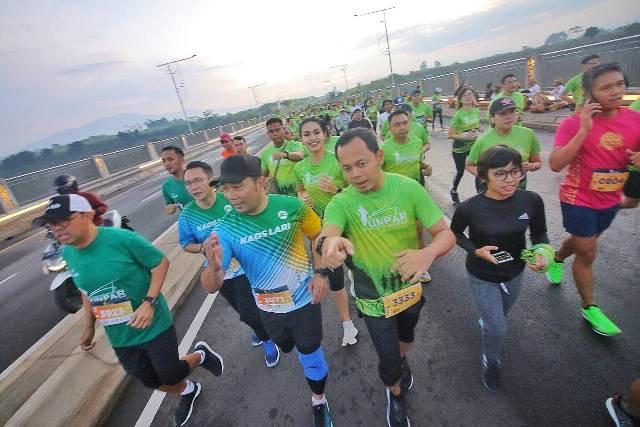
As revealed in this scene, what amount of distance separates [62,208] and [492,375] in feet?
12.0

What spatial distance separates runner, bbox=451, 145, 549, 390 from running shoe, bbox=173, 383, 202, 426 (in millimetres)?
2783

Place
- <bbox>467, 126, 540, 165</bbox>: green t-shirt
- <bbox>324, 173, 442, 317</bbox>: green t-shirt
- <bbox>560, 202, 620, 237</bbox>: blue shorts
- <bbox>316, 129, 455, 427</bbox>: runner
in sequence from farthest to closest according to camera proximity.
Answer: <bbox>467, 126, 540, 165</bbox>: green t-shirt < <bbox>560, 202, 620, 237</bbox>: blue shorts < <bbox>324, 173, 442, 317</bbox>: green t-shirt < <bbox>316, 129, 455, 427</bbox>: runner

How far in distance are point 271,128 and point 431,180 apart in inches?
204

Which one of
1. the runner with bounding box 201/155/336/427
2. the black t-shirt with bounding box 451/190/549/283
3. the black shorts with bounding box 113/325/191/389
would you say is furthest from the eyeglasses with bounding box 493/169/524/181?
the black shorts with bounding box 113/325/191/389

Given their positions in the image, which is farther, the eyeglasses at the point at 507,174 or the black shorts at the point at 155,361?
the black shorts at the point at 155,361

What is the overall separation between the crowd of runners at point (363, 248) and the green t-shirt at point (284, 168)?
190 centimetres

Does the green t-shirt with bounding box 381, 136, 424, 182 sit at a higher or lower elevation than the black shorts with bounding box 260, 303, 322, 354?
higher

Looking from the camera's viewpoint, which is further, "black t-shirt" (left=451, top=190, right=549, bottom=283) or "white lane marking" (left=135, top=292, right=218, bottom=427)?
"white lane marking" (left=135, top=292, right=218, bottom=427)

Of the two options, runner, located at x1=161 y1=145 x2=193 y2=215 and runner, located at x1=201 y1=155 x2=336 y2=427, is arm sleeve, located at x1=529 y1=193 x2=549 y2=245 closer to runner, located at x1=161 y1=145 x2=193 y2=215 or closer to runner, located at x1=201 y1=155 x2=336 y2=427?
runner, located at x1=201 y1=155 x2=336 y2=427

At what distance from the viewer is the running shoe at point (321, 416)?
2.81 meters

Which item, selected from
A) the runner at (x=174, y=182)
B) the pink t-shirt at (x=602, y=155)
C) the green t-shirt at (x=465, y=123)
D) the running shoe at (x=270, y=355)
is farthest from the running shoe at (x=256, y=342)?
the green t-shirt at (x=465, y=123)

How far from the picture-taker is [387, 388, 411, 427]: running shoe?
2.66m

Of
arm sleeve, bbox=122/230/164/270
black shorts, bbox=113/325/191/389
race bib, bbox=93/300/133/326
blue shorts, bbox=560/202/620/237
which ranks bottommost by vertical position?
black shorts, bbox=113/325/191/389

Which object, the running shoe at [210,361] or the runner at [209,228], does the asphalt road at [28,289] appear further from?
the runner at [209,228]
